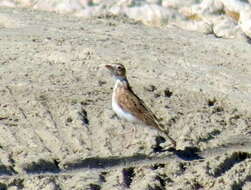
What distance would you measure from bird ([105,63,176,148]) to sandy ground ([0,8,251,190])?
0.38 feet

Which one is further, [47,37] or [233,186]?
[47,37]

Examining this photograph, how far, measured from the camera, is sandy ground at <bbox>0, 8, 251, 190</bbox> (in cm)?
961

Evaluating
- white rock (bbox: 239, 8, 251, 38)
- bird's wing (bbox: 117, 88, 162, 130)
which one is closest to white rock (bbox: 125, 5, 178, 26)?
white rock (bbox: 239, 8, 251, 38)

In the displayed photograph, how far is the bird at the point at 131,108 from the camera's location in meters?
10.3

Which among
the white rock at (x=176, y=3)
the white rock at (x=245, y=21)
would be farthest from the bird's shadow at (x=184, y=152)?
the white rock at (x=176, y=3)

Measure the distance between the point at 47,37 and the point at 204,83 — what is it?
2000 mm

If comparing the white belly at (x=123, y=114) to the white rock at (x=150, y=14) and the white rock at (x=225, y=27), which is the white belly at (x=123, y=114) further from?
the white rock at (x=225, y=27)

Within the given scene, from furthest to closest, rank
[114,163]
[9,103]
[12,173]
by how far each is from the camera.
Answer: [9,103]
[114,163]
[12,173]

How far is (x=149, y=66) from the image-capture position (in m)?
12.2

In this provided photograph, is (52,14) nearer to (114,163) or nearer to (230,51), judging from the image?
(230,51)

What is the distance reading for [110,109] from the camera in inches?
424

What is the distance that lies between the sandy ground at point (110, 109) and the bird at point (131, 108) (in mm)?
116

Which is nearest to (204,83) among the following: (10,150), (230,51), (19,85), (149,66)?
(149,66)

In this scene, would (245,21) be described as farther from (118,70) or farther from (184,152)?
(184,152)
